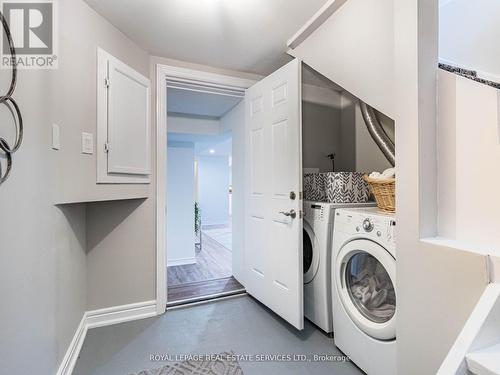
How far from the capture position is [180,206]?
3.77 m

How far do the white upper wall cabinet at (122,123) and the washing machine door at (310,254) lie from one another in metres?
1.42

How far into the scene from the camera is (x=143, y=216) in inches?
85.6

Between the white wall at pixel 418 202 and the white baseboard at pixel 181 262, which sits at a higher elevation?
the white wall at pixel 418 202

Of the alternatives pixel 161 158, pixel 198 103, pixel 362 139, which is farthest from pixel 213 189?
pixel 362 139

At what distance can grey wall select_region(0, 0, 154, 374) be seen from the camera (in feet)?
3.22

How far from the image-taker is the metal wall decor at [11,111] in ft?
2.85

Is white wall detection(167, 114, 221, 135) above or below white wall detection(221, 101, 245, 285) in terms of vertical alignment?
above

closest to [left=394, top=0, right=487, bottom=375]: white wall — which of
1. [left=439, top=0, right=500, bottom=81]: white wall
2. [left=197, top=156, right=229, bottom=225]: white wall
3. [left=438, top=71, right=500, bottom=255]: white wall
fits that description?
[left=438, top=71, right=500, bottom=255]: white wall

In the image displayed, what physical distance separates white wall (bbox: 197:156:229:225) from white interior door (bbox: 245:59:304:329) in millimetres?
5263

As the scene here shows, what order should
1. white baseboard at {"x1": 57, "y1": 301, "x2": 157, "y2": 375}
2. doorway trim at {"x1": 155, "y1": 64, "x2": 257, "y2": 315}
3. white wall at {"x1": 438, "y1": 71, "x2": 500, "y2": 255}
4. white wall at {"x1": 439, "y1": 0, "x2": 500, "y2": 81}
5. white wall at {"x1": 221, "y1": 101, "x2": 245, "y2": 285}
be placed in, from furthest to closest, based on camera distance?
white wall at {"x1": 221, "y1": 101, "x2": 245, "y2": 285}, doorway trim at {"x1": 155, "y1": 64, "x2": 257, "y2": 315}, white baseboard at {"x1": 57, "y1": 301, "x2": 157, "y2": 375}, white wall at {"x1": 439, "y1": 0, "x2": 500, "y2": 81}, white wall at {"x1": 438, "y1": 71, "x2": 500, "y2": 255}

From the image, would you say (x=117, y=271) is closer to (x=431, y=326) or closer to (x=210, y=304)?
(x=210, y=304)

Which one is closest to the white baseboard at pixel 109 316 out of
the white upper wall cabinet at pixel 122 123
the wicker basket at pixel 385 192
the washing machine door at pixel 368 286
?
the white upper wall cabinet at pixel 122 123

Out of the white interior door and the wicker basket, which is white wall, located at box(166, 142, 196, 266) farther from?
the wicker basket

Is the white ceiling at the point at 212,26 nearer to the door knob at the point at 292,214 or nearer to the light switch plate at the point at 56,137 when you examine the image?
the light switch plate at the point at 56,137
